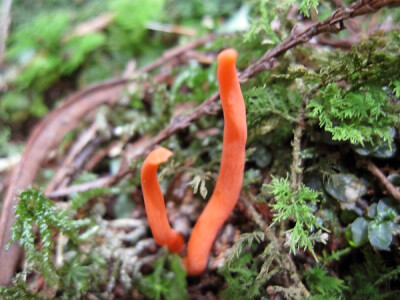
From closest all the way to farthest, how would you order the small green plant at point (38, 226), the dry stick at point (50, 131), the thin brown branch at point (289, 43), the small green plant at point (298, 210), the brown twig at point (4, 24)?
1. the thin brown branch at point (289, 43)
2. the small green plant at point (298, 210)
3. the small green plant at point (38, 226)
4. the dry stick at point (50, 131)
5. the brown twig at point (4, 24)

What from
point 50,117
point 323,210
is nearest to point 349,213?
point 323,210

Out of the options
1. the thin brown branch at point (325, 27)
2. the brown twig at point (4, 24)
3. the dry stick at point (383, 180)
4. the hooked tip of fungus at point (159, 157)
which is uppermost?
the brown twig at point (4, 24)

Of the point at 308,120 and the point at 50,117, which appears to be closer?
the point at 308,120

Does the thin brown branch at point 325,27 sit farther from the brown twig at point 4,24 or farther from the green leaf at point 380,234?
the brown twig at point 4,24

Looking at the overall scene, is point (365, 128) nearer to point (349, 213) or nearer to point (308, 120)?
point (308, 120)

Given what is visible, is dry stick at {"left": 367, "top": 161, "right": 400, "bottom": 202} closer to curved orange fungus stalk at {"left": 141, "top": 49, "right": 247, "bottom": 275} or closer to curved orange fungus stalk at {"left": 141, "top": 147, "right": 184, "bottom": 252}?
curved orange fungus stalk at {"left": 141, "top": 49, "right": 247, "bottom": 275}

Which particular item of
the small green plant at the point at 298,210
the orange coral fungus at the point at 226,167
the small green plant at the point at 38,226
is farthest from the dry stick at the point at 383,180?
the small green plant at the point at 38,226

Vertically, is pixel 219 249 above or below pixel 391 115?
below
